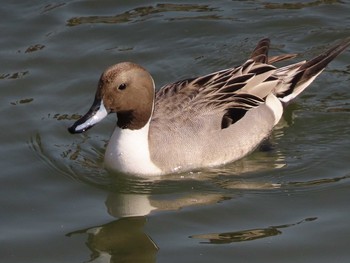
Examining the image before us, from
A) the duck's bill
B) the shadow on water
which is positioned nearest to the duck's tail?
the duck's bill

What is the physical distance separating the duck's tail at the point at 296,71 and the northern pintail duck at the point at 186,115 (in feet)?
0.06

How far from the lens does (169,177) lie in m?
8.69

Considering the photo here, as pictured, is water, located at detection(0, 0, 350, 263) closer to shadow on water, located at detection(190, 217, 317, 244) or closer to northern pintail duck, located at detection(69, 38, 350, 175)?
shadow on water, located at detection(190, 217, 317, 244)

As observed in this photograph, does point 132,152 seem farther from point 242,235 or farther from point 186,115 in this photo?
point 242,235

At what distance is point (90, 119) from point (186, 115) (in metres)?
1.02

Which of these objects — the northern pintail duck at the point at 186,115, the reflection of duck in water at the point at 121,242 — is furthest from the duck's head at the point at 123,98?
the reflection of duck in water at the point at 121,242

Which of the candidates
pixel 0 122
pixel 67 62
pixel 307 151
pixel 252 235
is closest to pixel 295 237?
pixel 252 235

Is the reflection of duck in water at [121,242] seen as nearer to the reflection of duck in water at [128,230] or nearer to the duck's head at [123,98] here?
the reflection of duck in water at [128,230]

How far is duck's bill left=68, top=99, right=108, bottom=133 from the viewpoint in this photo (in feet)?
26.7

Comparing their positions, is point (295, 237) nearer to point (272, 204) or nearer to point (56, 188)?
point (272, 204)

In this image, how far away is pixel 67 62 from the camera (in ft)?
34.8

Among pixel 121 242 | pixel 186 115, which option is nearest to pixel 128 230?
pixel 121 242

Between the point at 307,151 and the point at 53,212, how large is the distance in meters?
2.29

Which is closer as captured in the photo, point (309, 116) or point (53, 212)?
point (53, 212)
